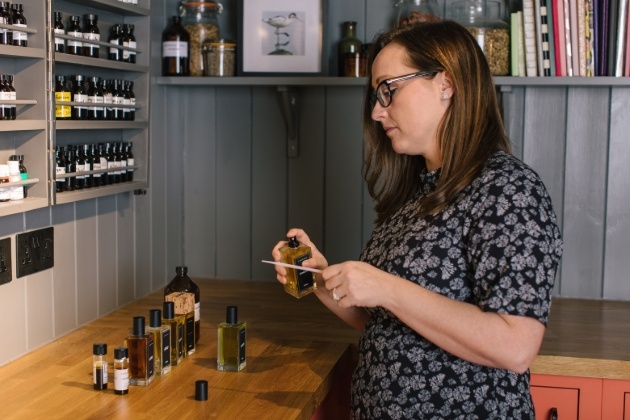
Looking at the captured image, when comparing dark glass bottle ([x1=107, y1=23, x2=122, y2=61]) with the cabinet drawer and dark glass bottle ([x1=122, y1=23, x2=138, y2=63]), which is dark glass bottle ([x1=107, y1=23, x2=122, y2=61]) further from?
the cabinet drawer

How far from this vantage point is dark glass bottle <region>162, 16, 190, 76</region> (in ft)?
9.03

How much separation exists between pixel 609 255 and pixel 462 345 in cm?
142

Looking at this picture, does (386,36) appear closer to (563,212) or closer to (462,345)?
(462,345)

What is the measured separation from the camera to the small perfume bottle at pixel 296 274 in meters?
1.77

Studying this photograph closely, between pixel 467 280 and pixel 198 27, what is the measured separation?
1.57 meters

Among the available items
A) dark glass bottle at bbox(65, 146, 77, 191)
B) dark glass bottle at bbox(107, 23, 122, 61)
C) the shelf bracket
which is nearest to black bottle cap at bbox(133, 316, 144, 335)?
dark glass bottle at bbox(65, 146, 77, 191)

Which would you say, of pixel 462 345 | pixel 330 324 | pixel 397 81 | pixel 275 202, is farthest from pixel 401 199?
pixel 275 202

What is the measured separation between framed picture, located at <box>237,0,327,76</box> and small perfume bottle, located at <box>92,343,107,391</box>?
4.12 ft

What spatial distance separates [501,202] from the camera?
1.48 metres

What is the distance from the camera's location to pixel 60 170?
6.87ft

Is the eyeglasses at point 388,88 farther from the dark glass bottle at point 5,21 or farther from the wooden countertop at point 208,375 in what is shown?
the dark glass bottle at point 5,21

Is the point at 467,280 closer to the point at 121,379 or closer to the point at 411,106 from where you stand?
the point at 411,106

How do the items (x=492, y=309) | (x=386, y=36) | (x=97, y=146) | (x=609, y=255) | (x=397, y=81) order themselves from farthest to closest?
1. (x=609, y=255)
2. (x=97, y=146)
3. (x=386, y=36)
4. (x=397, y=81)
5. (x=492, y=309)

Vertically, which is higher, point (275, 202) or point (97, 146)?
point (97, 146)
